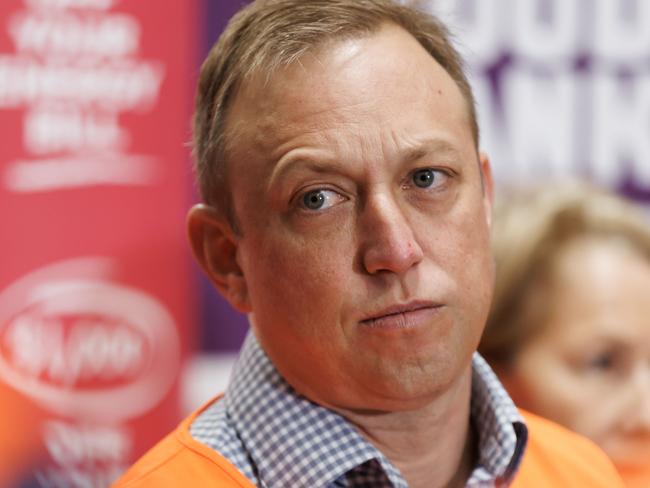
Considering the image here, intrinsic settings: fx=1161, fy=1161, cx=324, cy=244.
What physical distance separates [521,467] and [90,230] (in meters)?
1.68

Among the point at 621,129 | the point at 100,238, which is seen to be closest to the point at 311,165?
the point at 100,238

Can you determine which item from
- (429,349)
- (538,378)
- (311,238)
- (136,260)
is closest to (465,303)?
(429,349)

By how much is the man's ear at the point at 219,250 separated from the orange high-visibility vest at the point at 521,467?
0.17 m

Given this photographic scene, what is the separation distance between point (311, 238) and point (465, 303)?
19cm

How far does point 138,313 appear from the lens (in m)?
2.96

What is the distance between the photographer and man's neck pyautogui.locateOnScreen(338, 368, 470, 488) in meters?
1.37

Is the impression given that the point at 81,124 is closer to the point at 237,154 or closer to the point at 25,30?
the point at 25,30

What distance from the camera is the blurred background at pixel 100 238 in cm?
282

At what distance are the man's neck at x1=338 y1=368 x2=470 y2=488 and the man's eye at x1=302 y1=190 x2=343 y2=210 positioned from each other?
0.82 feet

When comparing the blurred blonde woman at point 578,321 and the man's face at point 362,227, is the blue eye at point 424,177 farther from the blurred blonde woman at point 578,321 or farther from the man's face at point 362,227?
the blurred blonde woman at point 578,321

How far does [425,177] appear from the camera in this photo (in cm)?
133

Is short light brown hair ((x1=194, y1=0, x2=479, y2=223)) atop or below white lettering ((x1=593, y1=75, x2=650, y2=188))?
atop

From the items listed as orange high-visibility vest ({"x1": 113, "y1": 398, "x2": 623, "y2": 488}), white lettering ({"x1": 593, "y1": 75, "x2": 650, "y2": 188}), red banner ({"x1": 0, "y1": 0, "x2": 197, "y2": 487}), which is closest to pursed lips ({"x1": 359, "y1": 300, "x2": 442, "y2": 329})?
orange high-visibility vest ({"x1": 113, "y1": 398, "x2": 623, "y2": 488})

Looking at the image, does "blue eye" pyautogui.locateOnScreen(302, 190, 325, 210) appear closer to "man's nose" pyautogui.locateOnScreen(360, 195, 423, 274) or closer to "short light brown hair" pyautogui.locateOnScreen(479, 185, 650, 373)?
"man's nose" pyautogui.locateOnScreen(360, 195, 423, 274)
